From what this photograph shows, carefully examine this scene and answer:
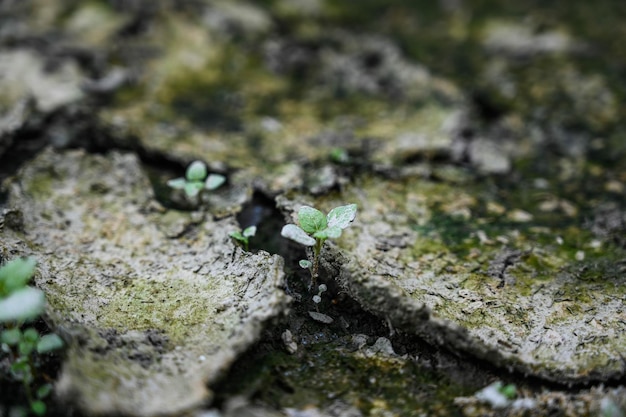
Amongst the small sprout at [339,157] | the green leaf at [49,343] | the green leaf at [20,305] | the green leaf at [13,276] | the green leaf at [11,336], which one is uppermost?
the green leaf at [20,305]

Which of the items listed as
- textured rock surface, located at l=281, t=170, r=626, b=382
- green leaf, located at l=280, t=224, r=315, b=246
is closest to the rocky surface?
textured rock surface, located at l=281, t=170, r=626, b=382

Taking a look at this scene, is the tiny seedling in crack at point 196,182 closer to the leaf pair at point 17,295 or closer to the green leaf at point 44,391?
the leaf pair at point 17,295

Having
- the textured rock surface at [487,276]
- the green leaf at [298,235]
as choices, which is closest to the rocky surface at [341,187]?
the textured rock surface at [487,276]

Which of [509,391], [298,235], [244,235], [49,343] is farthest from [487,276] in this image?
[49,343]

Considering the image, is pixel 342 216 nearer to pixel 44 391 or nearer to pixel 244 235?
pixel 244 235

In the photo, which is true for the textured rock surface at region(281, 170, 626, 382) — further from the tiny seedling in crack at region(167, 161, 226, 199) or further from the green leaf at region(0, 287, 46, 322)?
the green leaf at region(0, 287, 46, 322)

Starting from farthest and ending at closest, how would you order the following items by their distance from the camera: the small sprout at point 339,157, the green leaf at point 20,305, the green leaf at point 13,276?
the small sprout at point 339,157 → the green leaf at point 13,276 → the green leaf at point 20,305
